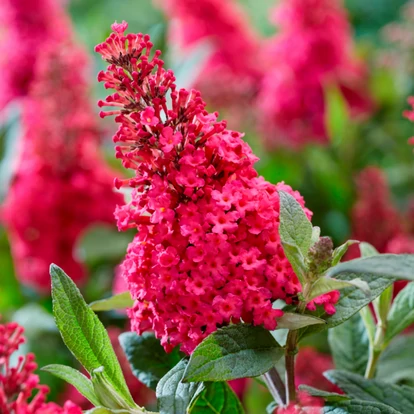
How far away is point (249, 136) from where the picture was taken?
1253 millimetres

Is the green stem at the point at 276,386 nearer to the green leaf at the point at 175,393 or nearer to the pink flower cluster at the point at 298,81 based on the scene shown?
the green leaf at the point at 175,393

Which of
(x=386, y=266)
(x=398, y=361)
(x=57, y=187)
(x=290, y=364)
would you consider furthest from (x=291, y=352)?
(x=57, y=187)

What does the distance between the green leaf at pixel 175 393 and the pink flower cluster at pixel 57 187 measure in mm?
603

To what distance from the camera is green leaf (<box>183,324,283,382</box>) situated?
400 mm

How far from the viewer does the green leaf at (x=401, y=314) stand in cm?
55

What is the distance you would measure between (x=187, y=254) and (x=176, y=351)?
14 cm

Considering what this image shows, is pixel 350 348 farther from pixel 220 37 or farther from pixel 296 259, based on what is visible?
pixel 220 37

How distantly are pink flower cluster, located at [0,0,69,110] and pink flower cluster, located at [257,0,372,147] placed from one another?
498mm

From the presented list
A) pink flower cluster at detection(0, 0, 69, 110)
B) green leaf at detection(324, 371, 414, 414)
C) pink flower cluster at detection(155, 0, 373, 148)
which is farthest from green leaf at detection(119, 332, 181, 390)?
pink flower cluster at detection(0, 0, 69, 110)

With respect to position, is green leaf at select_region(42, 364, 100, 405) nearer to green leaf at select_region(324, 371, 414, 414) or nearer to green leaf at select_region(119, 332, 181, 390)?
green leaf at select_region(119, 332, 181, 390)

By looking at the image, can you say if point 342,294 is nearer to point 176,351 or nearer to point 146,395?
point 176,351

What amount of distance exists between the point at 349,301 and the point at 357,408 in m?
0.08

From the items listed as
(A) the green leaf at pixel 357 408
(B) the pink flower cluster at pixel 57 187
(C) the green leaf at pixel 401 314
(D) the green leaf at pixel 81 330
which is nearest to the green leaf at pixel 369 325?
(C) the green leaf at pixel 401 314

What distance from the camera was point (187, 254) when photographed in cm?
43
